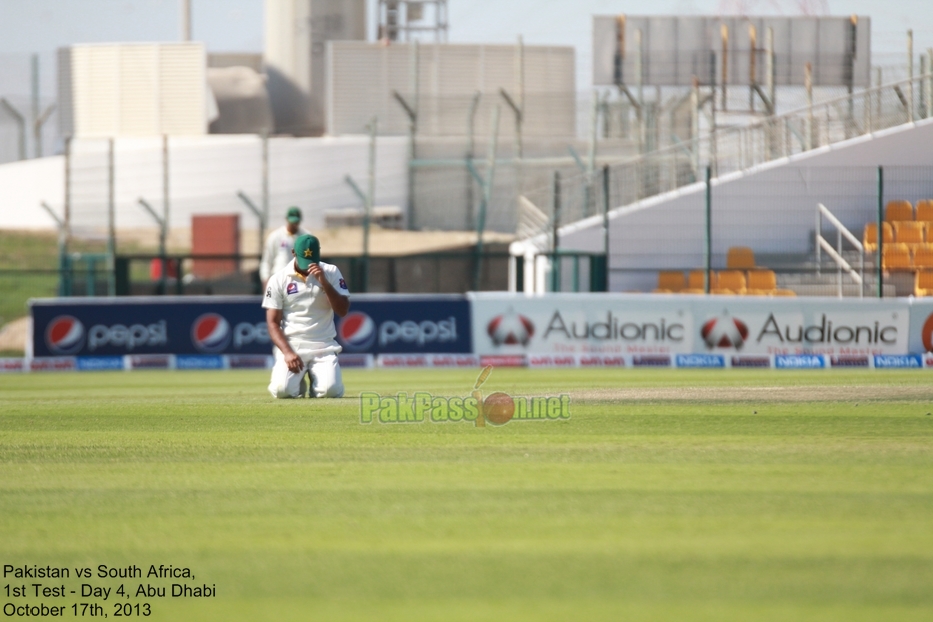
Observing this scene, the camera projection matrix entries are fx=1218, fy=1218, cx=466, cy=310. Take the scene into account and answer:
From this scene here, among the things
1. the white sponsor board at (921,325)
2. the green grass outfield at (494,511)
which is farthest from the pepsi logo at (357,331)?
the green grass outfield at (494,511)

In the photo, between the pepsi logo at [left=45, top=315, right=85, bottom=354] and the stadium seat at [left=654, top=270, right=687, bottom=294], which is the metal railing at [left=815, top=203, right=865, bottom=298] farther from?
the pepsi logo at [left=45, top=315, right=85, bottom=354]

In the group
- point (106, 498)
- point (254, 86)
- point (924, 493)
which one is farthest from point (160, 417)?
point (254, 86)

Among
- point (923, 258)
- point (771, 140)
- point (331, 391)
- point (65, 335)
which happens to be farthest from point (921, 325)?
point (65, 335)

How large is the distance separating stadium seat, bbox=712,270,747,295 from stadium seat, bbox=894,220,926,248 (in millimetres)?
3992

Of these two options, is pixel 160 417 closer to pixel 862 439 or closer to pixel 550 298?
pixel 862 439

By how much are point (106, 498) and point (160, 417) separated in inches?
164

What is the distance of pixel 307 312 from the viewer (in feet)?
36.0

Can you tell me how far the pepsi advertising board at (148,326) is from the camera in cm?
1978

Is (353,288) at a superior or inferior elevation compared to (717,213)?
inferior

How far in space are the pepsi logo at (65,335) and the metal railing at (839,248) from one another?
12.9 m

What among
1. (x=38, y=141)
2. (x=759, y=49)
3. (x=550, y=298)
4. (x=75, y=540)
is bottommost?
(x=75, y=540)

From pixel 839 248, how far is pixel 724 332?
7.40 meters

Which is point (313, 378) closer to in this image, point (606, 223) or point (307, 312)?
point (307, 312)

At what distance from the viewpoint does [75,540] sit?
5582 mm
